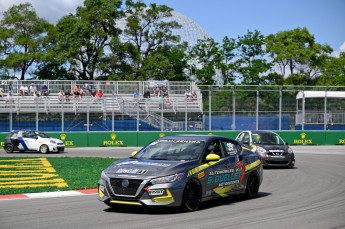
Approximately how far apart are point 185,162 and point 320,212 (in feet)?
8.81

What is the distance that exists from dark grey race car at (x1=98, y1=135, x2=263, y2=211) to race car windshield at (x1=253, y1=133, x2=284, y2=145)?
9.78 metres

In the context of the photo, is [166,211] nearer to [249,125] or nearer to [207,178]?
[207,178]

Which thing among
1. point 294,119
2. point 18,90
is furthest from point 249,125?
point 18,90

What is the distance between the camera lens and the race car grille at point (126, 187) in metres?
10.4

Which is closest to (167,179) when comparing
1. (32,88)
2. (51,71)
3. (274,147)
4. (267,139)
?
(274,147)

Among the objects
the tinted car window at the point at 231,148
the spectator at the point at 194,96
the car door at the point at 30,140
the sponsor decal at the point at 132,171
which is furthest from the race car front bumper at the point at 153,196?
the spectator at the point at 194,96

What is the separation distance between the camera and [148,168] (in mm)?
10695

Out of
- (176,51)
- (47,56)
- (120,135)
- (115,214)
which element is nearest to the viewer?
(115,214)

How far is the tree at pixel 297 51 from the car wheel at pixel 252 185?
209 ft

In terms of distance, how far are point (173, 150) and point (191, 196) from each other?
1.29 metres

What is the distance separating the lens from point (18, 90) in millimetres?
42531

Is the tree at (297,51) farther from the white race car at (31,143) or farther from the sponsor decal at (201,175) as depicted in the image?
the sponsor decal at (201,175)

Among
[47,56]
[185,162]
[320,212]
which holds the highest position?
[47,56]

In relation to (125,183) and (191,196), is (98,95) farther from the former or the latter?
(125,183)
